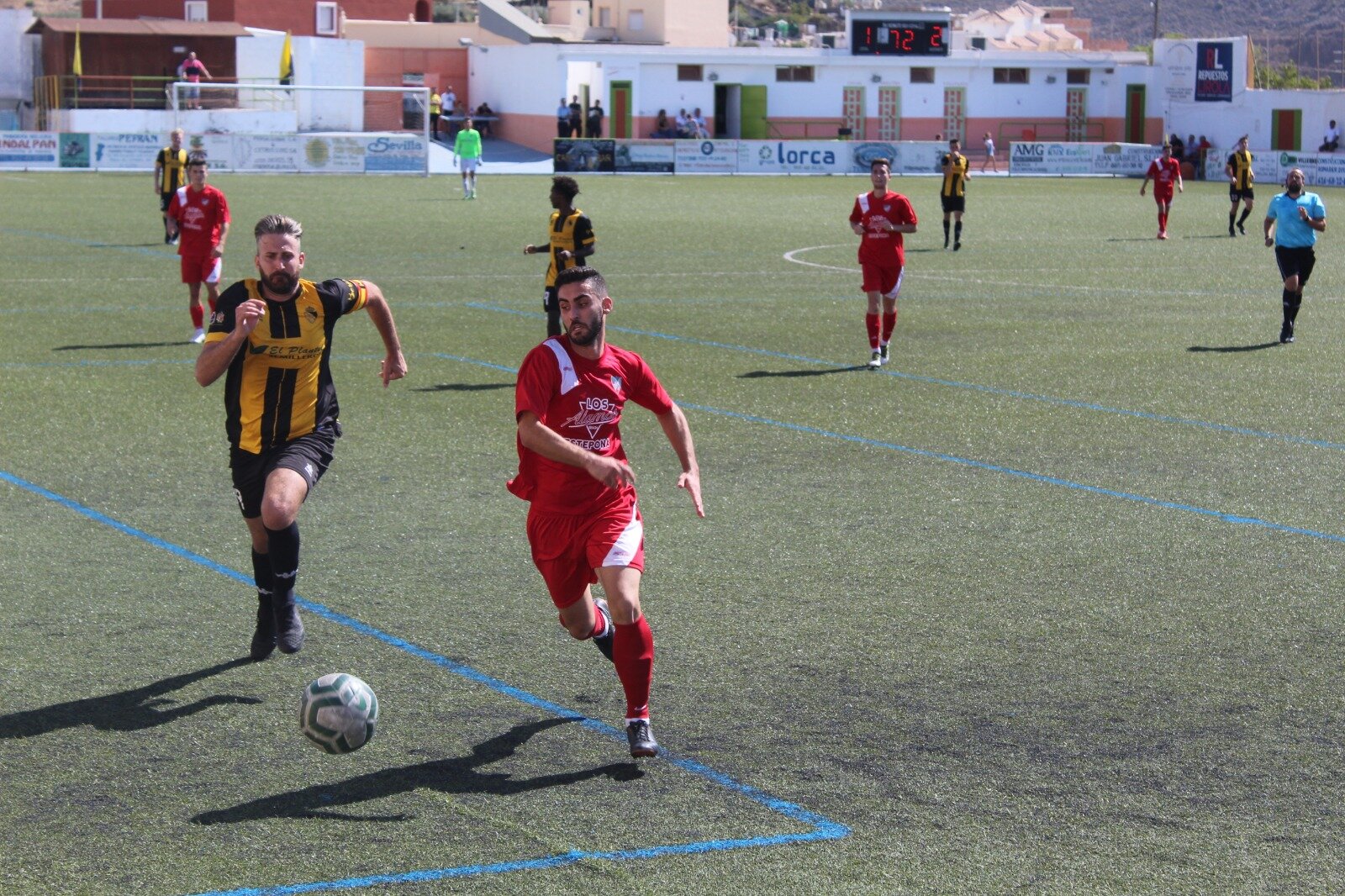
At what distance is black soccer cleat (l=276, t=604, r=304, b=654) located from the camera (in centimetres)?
778

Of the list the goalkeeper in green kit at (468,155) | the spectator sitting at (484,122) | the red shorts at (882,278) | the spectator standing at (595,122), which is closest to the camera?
the red shorts at (882,278)

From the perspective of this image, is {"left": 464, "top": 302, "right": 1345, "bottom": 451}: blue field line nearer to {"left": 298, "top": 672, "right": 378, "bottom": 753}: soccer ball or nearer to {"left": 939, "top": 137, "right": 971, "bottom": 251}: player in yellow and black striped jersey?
{"left": 298, "top": 672, "right": 378, "bottom": 753}: soccer ball

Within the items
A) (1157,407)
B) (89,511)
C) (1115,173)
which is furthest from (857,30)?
(89,511)

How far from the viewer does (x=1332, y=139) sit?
65312 mm

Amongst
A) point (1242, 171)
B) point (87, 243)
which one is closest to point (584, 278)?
point (87, 243)

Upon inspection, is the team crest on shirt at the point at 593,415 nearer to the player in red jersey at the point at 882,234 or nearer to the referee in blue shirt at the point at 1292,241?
the player in red jersey at the point at 882,234

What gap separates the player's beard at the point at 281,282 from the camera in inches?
300

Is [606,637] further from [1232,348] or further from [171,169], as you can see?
[171,169]

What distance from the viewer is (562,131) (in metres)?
67.6

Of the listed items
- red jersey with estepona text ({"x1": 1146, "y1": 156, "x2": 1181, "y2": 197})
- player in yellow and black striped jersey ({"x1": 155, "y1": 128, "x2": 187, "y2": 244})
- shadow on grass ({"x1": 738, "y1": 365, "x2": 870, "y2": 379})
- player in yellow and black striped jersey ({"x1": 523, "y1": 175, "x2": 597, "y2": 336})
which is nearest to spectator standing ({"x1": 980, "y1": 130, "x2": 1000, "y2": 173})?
red jersey with estepona text ({"x1": 1146, "y1": 156, "x2": 1181, "y2": 197})

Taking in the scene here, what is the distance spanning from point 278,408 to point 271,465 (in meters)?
0.28

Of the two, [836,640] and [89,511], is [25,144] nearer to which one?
[89,511]

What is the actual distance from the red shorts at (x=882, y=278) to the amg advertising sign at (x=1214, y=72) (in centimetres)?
5983

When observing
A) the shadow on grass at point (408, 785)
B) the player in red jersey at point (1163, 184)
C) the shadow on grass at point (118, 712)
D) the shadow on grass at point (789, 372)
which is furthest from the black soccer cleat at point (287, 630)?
the player in red jersey at point (1163, 184)
